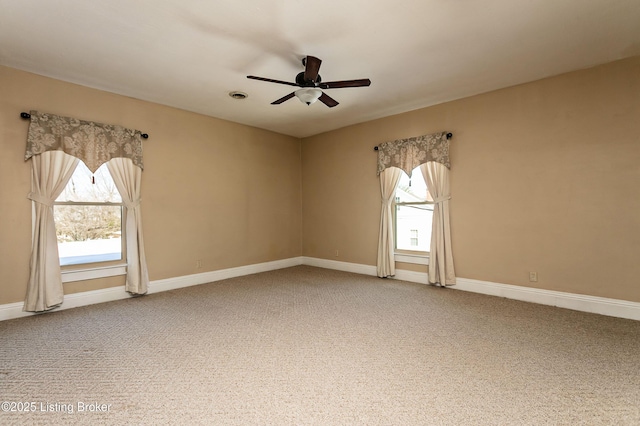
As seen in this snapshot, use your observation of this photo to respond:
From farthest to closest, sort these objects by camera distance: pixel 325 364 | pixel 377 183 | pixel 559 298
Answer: pixel 377 183, pixel 559 298, pixel 325 364

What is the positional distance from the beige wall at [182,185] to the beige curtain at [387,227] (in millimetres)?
2111

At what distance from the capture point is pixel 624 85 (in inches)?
131

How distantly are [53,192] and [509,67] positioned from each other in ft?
18.3

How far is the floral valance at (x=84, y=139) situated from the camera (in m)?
3.57

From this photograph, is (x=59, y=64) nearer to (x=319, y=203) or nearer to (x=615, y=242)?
(x=319, y=203)

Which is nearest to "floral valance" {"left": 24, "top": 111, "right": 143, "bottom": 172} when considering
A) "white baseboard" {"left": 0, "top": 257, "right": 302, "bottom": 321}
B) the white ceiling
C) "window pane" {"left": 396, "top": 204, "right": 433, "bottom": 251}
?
the white ceiling

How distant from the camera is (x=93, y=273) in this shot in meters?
3.98

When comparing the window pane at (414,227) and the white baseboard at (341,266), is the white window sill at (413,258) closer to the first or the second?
the window pane at (414,227)

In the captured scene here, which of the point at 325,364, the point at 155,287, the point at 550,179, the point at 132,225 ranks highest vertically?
the point at 550,179

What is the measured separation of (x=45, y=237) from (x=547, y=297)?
608 cm

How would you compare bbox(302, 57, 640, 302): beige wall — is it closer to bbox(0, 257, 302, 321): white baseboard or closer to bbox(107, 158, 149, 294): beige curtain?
bbox(0, 257, 302, 321): white baseboard

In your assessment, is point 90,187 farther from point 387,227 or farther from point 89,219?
point 387,227

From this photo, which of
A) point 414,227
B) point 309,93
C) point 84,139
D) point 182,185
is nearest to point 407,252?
point 414,227

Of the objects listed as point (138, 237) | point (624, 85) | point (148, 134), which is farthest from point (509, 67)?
point (138, 237)
